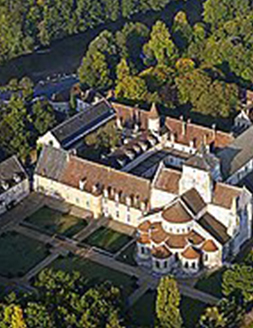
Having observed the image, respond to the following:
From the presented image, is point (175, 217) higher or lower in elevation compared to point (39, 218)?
higher

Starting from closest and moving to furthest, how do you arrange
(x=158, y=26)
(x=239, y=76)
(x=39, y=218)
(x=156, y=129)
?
(x=39, y=218) < (x=156, y=129) < (x=239, y=76) < (x=158, y=26)

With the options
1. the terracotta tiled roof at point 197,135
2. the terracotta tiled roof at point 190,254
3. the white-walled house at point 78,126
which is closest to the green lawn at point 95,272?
the terracotta tiled roof at point 190,254

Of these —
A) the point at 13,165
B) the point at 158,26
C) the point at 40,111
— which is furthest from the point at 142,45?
the point at 13,165

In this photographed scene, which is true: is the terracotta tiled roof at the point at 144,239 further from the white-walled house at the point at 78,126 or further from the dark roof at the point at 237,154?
the white-walled house at the point at 78,126

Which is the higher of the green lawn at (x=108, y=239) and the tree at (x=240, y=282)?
the tree at (x=240, y=282)

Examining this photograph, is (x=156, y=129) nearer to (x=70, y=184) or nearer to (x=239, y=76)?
(x=70, y=184)

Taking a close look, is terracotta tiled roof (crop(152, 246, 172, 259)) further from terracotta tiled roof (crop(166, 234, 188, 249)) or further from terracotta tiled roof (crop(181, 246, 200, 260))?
terracotta tiled roof (crop(181, 246, 200, 260))

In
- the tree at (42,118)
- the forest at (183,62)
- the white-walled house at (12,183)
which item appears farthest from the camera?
the forest at (183,62)

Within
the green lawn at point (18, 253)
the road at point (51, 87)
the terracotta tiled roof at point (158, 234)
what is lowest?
the road at point (51, 87)

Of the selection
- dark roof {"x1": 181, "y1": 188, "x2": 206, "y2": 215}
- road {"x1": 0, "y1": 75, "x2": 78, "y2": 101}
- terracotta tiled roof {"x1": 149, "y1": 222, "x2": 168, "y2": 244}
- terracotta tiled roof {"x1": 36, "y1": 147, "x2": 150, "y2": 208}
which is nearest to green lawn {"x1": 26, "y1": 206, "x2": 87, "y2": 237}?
terracotta tiled roof {"x1": 36, "y1": 147, "x2": 150, "y2": 208}
